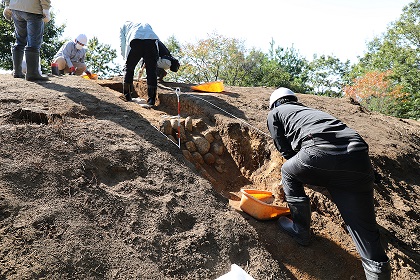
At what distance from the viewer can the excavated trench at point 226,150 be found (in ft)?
13.5

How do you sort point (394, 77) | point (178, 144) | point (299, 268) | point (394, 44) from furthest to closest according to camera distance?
point (394, 44), point (394, 77), point (178, 144), point (299, 268)

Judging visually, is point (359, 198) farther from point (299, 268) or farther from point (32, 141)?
point (32, 141)

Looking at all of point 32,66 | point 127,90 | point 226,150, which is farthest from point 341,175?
point 32,66

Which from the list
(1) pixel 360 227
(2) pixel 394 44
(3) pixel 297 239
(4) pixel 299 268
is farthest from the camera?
(2) pixel 394 44

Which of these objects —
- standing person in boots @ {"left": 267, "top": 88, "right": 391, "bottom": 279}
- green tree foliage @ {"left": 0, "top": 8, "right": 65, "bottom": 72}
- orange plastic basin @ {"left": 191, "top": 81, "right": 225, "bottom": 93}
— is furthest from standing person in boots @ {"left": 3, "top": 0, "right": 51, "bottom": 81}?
green tree foliage @ {"left": 0, "top": 8, "right": 65, "bottom": 72}

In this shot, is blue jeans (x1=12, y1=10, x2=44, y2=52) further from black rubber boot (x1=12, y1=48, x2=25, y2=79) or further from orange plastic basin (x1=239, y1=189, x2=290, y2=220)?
orange plastic basin (x1=239, y1=189, x2=290, y2=220)

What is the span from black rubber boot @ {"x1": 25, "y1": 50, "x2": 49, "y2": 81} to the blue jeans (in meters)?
0.07

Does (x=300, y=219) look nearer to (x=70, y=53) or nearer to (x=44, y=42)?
(x=70, y=53)

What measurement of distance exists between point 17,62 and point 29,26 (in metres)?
0.72

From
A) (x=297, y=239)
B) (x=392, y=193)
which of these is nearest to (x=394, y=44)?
(x=392, y=193)

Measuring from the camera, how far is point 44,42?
650 inches

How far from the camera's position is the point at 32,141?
3229mm

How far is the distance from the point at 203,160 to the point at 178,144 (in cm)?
38

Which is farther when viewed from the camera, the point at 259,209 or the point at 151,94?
the point at 151,94
